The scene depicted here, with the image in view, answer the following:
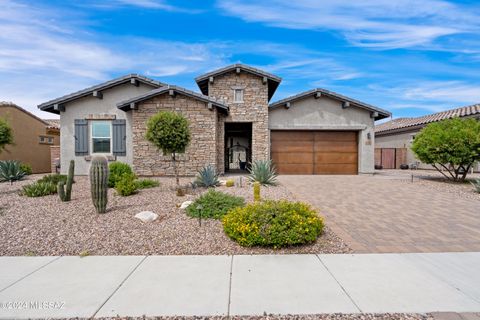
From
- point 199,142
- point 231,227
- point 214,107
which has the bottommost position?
point 231,227

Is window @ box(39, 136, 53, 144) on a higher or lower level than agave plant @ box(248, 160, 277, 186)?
higher

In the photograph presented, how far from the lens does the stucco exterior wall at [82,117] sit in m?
13.1

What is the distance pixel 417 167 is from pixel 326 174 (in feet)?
39.4

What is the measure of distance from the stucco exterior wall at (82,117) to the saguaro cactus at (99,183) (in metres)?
7.25

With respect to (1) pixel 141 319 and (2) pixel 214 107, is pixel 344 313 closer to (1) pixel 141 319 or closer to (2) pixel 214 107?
(1) pixel 141 319

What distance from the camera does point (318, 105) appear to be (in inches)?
578

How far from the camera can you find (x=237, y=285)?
327cm

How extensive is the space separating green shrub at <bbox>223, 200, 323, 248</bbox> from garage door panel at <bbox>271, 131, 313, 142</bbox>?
10.3 metres

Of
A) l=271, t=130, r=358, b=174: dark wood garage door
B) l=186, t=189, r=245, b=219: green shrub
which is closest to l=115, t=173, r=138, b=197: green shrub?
l=186, t=189, r=245, b=219: green shrub

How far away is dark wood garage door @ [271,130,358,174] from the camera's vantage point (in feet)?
48.5

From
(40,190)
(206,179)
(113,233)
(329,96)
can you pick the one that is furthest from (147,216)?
(329,96)

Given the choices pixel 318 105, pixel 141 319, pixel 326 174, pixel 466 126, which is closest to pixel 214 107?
pixel 318 105

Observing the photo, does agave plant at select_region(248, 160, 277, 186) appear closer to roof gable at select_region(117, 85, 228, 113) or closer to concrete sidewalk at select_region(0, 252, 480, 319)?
roof gable at select_region(117, 85, 228, 113)

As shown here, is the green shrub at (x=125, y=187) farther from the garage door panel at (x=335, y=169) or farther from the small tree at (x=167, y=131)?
the garage door panel at (x=335, y=169)
